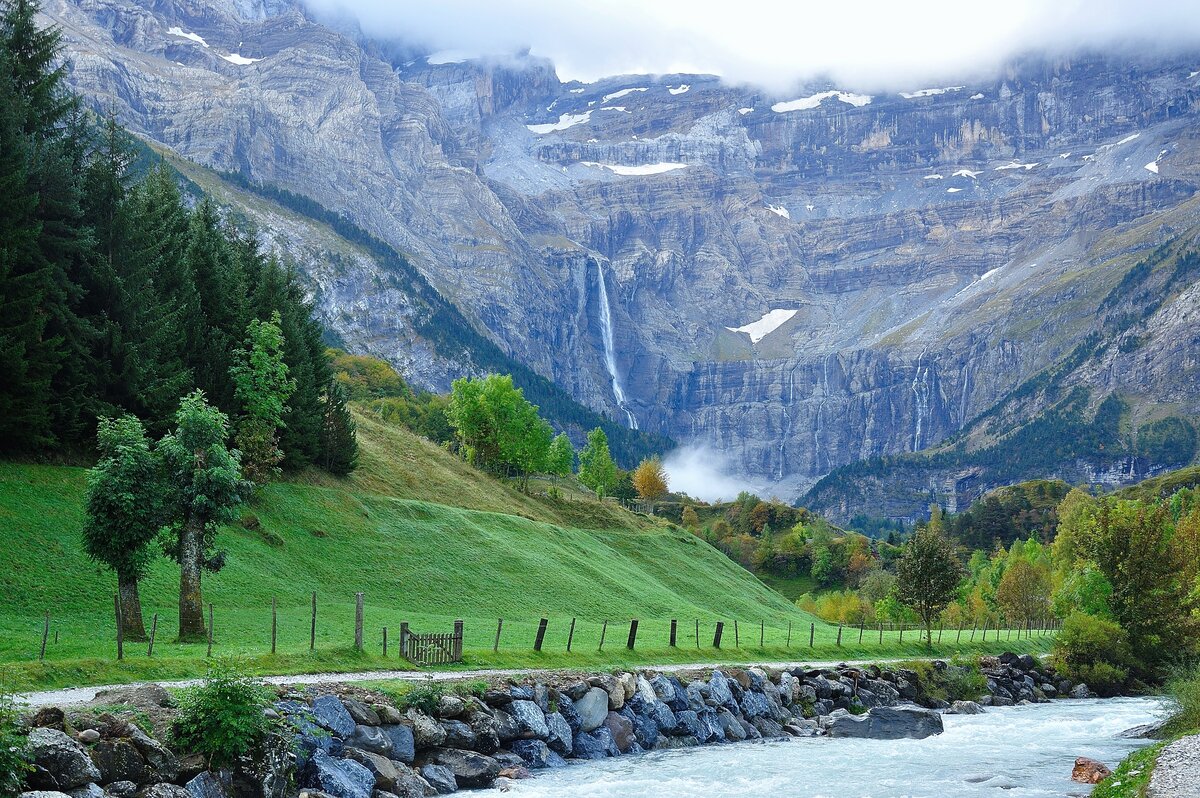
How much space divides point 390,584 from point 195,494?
2263 cm

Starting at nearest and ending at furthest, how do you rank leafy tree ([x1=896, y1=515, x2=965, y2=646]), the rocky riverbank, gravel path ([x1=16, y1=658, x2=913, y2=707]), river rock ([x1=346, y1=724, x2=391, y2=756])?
the rocky riverbank < gravel path ([x1=16, y1=658, x2=913, y2=707]) < river rock ([x1=346, y1=724, x2=391, y2=756]) < leafy tree ([x1=896, y1=515, x2=965, y2=646])

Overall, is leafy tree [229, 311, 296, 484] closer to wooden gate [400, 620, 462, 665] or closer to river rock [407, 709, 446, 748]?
wooden gate [400, 620, 462, 665]

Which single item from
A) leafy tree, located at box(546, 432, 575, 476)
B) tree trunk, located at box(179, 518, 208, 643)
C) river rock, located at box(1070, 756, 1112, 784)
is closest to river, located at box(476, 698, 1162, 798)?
river rock, located at box(1070, 756, 1112, 784)

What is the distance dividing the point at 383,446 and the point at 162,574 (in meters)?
45.8

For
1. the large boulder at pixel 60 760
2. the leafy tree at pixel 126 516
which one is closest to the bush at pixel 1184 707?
the large boulder at pixel 60 760

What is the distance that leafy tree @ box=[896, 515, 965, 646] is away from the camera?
3061 inches

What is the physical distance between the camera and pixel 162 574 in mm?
51281

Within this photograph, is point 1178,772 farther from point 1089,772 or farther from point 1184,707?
point 1184,707

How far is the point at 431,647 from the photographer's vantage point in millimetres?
41656

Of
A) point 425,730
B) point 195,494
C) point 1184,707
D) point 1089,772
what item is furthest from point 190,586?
point 1184,707

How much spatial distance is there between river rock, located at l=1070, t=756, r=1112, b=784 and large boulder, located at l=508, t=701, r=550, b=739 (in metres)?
18.4

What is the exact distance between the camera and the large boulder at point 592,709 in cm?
3841

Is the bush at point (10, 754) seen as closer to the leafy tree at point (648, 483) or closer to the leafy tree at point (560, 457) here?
the leafy tree at point (560, 457)

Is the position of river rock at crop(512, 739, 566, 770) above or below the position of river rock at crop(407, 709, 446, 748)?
below
